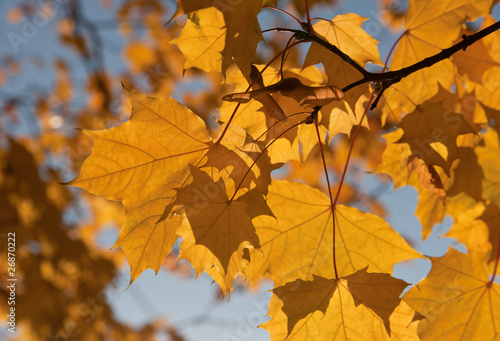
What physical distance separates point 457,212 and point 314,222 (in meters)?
0.58

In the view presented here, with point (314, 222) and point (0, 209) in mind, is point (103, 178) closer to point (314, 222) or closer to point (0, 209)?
point (314, 222)

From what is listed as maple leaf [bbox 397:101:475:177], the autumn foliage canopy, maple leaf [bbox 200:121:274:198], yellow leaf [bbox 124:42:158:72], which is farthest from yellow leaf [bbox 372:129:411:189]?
yellow leaf [bbox 124:42:158:72]

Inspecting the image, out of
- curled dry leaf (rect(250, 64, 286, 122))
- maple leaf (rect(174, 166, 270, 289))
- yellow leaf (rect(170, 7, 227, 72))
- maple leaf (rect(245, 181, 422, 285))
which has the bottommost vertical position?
maple leaf (rect(174, 166, 270, 289))

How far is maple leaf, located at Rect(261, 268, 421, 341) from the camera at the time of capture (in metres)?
0.91

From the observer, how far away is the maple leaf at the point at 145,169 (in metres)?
0.93

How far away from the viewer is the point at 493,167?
134cm

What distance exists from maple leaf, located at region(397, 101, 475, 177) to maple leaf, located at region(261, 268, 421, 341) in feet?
1.07

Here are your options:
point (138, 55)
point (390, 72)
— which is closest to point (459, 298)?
point (390, 72)

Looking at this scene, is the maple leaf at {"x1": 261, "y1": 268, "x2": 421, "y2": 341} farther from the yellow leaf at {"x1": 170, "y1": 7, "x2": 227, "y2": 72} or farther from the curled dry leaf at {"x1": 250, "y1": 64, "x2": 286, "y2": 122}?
the yellow leaf at {"x1": 170, "y1": 7, "x2": 227, "y2": 72}

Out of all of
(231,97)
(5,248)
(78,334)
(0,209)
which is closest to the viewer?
(231,97)

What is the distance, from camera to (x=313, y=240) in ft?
3.67

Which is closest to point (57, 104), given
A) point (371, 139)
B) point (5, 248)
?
point (5, 248)

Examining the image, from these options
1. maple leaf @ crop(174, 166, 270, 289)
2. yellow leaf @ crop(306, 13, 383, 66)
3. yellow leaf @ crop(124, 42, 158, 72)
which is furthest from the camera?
yellow leaf @ crop(124, 42, 158, 72)

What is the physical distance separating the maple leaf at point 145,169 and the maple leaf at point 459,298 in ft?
2.18
